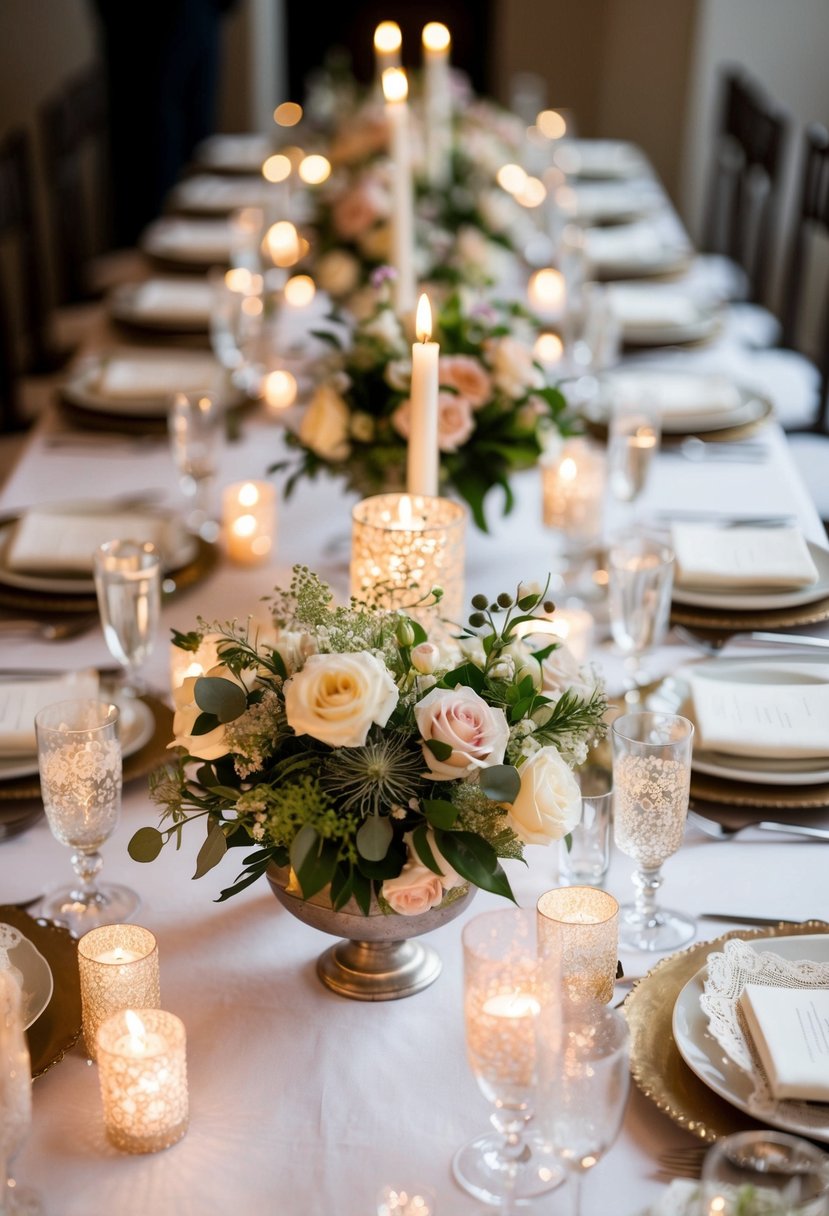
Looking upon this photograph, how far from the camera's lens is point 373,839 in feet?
3.41

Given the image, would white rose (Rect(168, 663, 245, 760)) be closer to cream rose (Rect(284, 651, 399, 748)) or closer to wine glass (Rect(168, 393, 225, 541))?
cream rose (Rect(284, 651, 399, 748))

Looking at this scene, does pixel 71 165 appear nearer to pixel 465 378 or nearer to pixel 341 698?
pixel 465 378

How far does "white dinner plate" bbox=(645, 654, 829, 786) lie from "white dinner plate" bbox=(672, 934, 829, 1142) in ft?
0.85

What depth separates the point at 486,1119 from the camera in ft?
3.50

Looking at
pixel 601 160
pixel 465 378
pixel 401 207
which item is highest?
pixel 401 207

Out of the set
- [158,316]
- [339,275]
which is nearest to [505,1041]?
[339,275]

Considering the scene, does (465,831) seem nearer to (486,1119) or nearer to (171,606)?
(486,1119)

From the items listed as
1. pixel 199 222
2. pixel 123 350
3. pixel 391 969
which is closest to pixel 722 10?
pixel 199 222

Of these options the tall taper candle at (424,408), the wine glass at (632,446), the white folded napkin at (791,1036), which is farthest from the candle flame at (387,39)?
the white folded napkin at (791,1036)

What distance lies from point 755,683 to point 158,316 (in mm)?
1967

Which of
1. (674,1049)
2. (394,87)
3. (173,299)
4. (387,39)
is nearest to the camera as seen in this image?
(674,1049)

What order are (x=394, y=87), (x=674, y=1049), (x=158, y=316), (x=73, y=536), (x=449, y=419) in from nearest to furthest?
1. (x=674, y=1049)
2. (x=449, y=419)
3. (x=73, y=536)
4. (x=394, y=87)
5. (x=158, y=316)

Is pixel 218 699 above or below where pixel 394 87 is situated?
below

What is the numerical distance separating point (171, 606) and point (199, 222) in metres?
2.50
